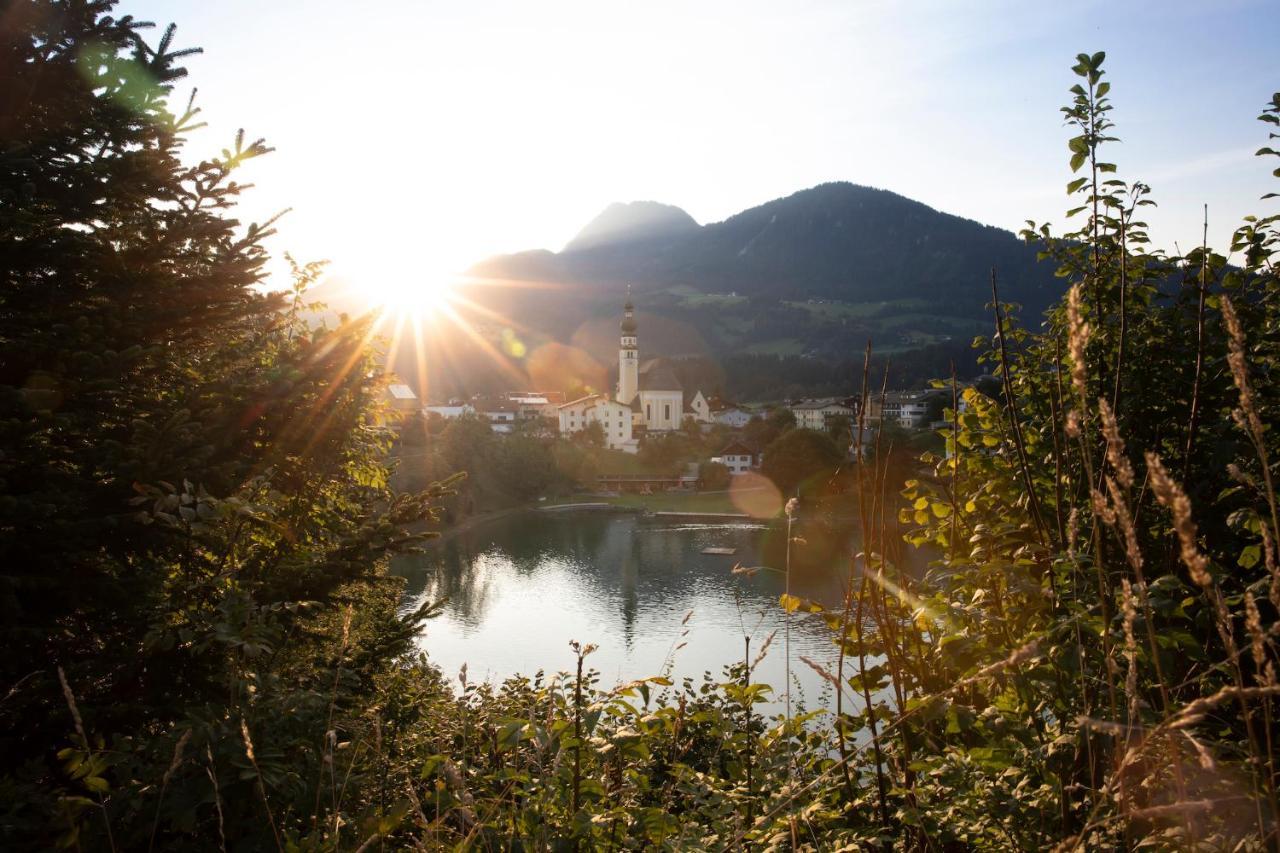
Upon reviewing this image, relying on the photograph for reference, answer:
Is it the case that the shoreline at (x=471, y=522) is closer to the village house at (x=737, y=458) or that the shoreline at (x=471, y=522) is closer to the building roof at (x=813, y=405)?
the village house at (x=737, y=458)

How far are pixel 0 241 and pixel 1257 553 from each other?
184 inches

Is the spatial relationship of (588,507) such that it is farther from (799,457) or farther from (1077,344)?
(1077,344)

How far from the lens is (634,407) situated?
72750 millimetres

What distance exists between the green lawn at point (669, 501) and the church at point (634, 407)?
14.9m

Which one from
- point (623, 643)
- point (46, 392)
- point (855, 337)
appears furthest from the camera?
point (855, 337)

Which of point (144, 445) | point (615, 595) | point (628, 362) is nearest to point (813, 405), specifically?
point (628, 362)

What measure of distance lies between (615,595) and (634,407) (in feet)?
171

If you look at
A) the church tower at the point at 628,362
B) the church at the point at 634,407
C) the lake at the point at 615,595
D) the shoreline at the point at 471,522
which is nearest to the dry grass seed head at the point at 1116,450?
the lake at the point at 615,595

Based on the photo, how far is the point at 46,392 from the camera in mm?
2998

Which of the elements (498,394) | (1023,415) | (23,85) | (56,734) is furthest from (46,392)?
(498,394)

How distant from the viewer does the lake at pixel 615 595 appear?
13.9 m

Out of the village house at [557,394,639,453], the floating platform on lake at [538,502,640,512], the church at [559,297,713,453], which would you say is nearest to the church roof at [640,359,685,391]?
the church at [559,297,713,453]

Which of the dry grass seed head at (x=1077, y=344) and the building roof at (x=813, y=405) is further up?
the dry grass seed head at (x=1077, y=344)

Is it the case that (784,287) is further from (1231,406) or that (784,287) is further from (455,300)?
(1231,406)
